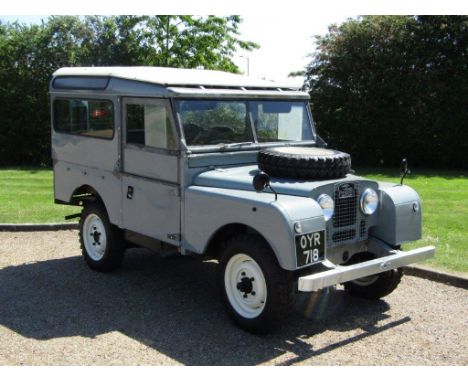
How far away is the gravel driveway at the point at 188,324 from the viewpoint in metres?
4.87

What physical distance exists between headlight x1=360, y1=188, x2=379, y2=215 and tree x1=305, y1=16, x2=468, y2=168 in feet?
44.9

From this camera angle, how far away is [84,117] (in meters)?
7.22

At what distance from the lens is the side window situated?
598 centimetres

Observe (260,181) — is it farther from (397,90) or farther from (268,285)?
(397,90)

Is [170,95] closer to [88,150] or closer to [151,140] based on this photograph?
A: [151,140]

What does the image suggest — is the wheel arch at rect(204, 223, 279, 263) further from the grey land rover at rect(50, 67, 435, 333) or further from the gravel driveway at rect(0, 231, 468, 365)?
the gravel driveway at rect(0, 231, 468, 365)

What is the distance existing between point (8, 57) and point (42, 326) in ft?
52.4

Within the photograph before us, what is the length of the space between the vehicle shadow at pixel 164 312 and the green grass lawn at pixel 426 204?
2134 mm

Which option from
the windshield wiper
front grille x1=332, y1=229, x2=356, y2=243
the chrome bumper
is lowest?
the chrome bumper

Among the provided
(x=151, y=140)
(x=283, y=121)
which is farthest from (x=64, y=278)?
(x=283, y=121)

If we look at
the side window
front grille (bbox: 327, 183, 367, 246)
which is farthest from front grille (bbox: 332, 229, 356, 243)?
the side window

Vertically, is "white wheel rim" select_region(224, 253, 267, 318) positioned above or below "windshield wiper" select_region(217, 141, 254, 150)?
below

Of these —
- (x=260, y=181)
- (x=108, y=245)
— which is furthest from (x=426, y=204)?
(x=260, y=181)

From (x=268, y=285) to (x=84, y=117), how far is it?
351cm
